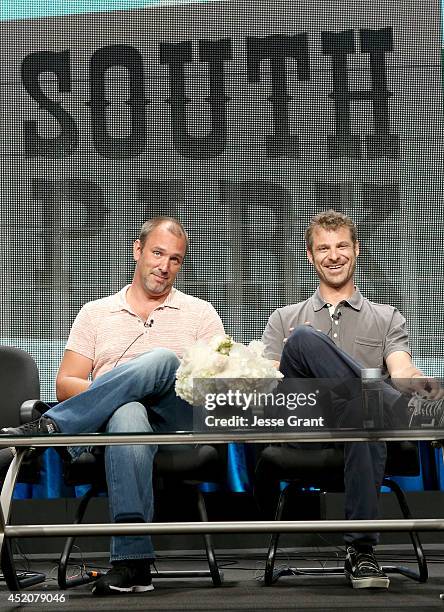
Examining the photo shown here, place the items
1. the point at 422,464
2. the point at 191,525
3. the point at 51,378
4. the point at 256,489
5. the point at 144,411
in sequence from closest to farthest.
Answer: the point at 191,525
the point at 144,411
the point at 256,489
the point at 422,464
the point at 51,378

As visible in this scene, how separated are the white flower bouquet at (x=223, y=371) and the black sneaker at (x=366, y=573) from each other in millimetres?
671

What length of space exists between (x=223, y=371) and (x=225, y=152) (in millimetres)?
2381

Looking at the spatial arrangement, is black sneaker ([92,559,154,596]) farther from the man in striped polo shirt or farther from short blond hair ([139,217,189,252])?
short blond hair ([139,217,189,252])

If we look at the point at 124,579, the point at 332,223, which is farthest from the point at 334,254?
the point at 124,579

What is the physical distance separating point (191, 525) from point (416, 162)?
→ 2763 millimetres

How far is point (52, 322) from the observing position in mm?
4348

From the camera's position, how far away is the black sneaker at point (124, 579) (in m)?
2.43

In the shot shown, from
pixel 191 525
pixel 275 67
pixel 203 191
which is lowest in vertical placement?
pixel 191 525

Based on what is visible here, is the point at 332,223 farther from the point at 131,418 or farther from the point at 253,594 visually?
the point at 253,594

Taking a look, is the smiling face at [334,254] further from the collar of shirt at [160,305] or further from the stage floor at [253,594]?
the stage floor at [253,594]

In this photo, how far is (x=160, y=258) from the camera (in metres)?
3.32

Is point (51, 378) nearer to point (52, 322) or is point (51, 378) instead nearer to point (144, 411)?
point (52, 322)

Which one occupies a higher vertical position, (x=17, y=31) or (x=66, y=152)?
(x=17, y=31)

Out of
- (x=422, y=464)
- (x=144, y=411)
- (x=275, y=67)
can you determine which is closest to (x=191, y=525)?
(x=144, y=411)
